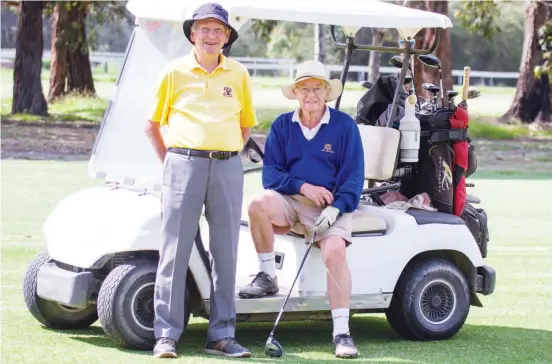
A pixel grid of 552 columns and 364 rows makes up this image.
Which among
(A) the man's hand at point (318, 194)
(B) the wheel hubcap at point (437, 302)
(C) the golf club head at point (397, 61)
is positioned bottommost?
(B) the wheel hubcap at point (437, 302)

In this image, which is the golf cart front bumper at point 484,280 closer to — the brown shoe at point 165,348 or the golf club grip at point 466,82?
the golf club grip at point 466,82

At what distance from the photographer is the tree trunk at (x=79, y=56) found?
98.6ft

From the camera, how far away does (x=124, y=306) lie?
277 inches

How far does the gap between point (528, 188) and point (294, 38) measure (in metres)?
30.8

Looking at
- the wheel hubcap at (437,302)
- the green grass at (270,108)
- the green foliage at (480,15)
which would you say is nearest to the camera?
the wheel hubcap at (437,302)

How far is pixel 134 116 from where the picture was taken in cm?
742

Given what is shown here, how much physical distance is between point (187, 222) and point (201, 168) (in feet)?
0.94

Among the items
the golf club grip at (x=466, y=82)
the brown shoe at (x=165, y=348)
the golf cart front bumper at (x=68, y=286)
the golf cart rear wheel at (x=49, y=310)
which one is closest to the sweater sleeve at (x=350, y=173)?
the golf club grip at (x=466, y=82)

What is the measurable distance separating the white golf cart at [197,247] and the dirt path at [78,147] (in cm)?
1367

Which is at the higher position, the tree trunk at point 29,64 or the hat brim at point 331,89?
the hat brim at point 331,89

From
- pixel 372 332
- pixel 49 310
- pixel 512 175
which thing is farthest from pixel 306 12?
pixel 512 175

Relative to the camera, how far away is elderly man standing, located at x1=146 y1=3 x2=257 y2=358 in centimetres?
699

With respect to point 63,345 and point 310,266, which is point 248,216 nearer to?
point 310,266

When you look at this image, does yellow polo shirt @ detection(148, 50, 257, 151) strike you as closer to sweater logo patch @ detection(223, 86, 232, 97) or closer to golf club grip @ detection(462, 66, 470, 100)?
sweater logo patch @ detection(223, 86, 232, 97)
